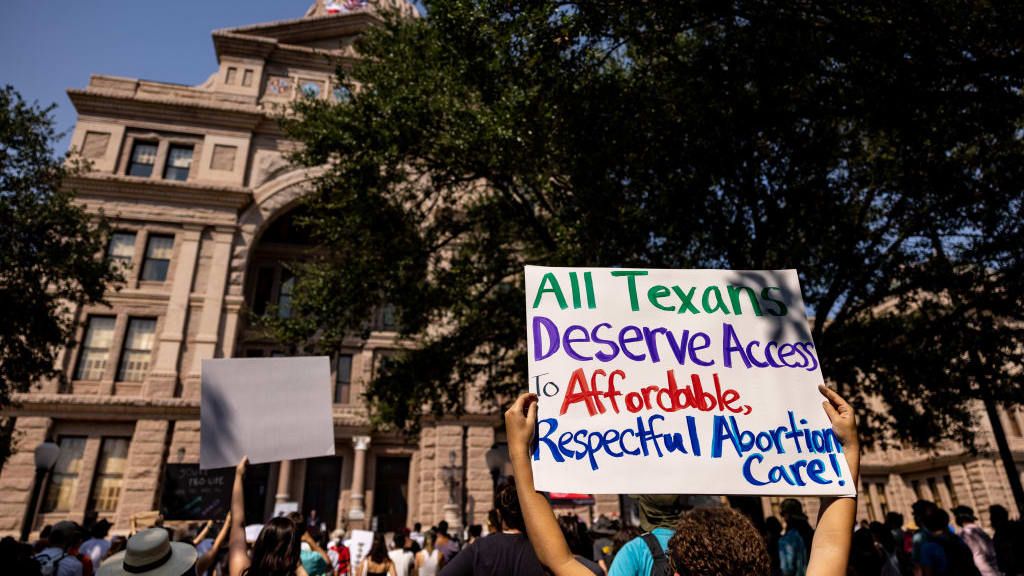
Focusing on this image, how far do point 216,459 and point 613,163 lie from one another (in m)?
8.34

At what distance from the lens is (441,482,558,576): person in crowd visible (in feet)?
11.7

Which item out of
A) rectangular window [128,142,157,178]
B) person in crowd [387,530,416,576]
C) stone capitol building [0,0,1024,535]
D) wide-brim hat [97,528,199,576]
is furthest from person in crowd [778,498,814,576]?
rectangular window [128,142,157,178]

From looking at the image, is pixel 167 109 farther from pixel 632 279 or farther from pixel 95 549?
pixel 632 279

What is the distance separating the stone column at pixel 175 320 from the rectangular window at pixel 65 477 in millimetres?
3056

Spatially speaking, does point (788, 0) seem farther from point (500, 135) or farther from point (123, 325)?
point (123, 325)

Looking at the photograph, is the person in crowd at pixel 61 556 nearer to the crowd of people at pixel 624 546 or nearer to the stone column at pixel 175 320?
the crowd of people at pixel 624 546

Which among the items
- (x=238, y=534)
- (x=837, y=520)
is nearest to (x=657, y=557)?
(x=837, y=520)

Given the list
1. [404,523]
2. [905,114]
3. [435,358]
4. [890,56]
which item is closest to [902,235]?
[905,114]

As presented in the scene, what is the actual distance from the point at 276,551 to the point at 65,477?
24.6 m

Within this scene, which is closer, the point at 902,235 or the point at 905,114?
the point at 905,114

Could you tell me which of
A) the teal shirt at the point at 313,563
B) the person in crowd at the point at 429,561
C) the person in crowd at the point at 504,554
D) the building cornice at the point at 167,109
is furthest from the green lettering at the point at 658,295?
the building cornice at the point at 167,109

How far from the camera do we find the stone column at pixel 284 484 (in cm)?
2364

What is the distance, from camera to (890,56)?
7.02 m

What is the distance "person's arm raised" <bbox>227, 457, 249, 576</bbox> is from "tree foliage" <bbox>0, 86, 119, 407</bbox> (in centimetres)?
1419
